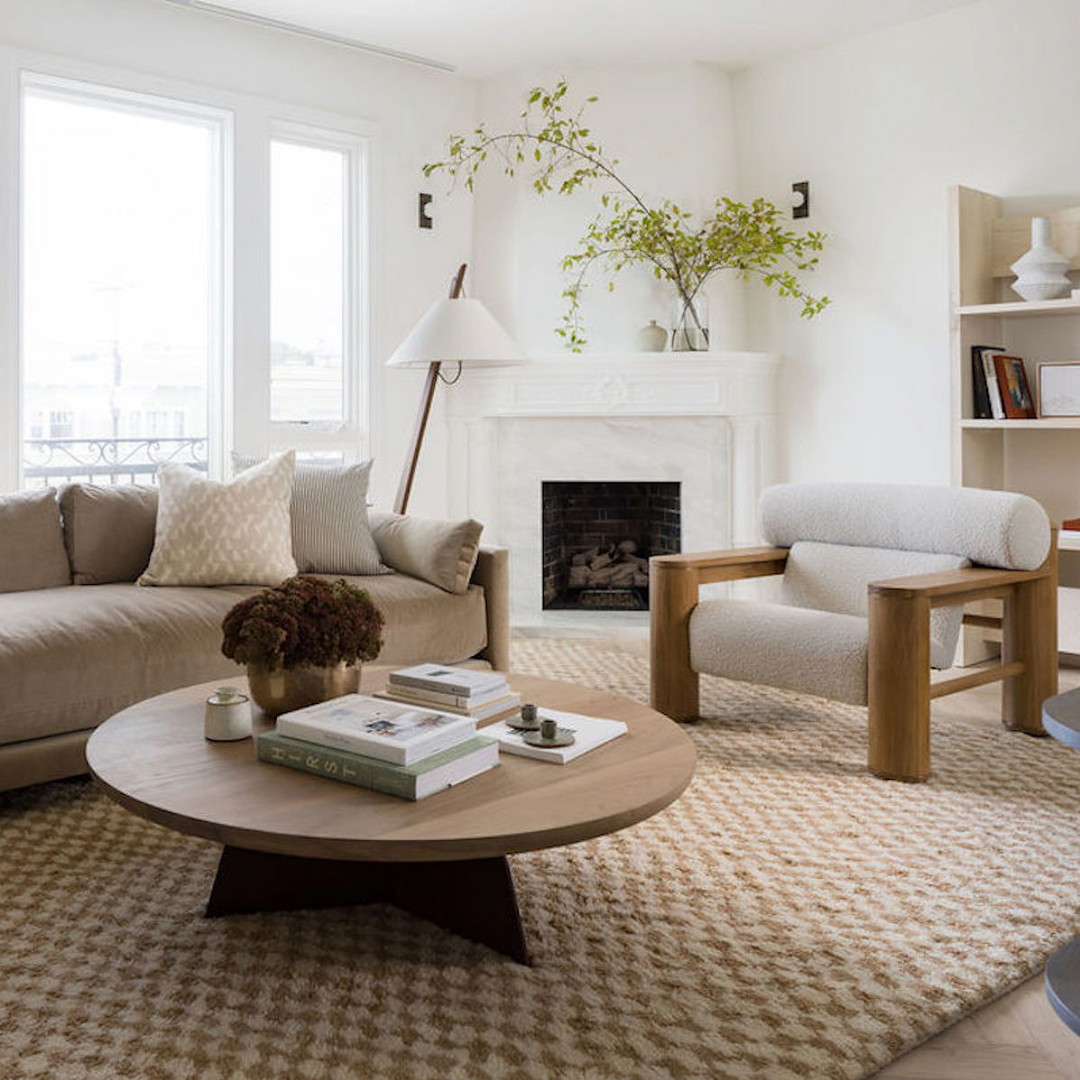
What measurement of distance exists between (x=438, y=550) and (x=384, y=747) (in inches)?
71.8

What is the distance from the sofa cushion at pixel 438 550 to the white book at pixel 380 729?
5.12 feet

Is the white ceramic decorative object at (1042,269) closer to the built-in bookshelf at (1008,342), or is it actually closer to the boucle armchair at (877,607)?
the built-in bookshelf at (1008,342)

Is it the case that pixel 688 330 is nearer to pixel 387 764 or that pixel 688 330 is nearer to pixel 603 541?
pixel 603 541

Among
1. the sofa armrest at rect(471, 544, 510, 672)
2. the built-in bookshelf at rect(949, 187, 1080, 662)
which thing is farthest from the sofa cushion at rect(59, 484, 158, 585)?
the built-in bookshelf at rect(949, 187, 1080, 662)

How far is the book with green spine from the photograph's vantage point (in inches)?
75.1

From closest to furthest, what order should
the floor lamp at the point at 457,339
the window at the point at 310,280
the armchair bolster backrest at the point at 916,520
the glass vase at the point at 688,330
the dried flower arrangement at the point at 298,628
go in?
the dried flower arrangement at the point at 298,628, the armchair bolster backrest at the point at 916,520, the floor lamp at the point at 457,339, the window at the point at 310,280, the glass vase at the point at 688,330

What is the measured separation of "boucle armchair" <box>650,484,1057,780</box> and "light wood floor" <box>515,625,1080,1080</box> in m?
1.07

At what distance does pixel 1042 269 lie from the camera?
418cm

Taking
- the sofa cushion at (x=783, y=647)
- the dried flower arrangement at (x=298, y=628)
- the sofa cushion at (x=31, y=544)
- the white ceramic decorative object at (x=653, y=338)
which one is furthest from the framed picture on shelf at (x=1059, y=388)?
the sofa cushion at (x=31, y=544)

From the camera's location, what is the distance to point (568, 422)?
548 centimetres

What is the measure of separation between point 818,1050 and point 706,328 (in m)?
4.02

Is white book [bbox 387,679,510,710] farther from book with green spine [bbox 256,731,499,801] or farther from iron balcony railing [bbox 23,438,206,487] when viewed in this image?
iron balcony railing [bbox 23,438,206,487]

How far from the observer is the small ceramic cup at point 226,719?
2.20 meters

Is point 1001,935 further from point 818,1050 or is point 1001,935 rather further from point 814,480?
point 814,480
